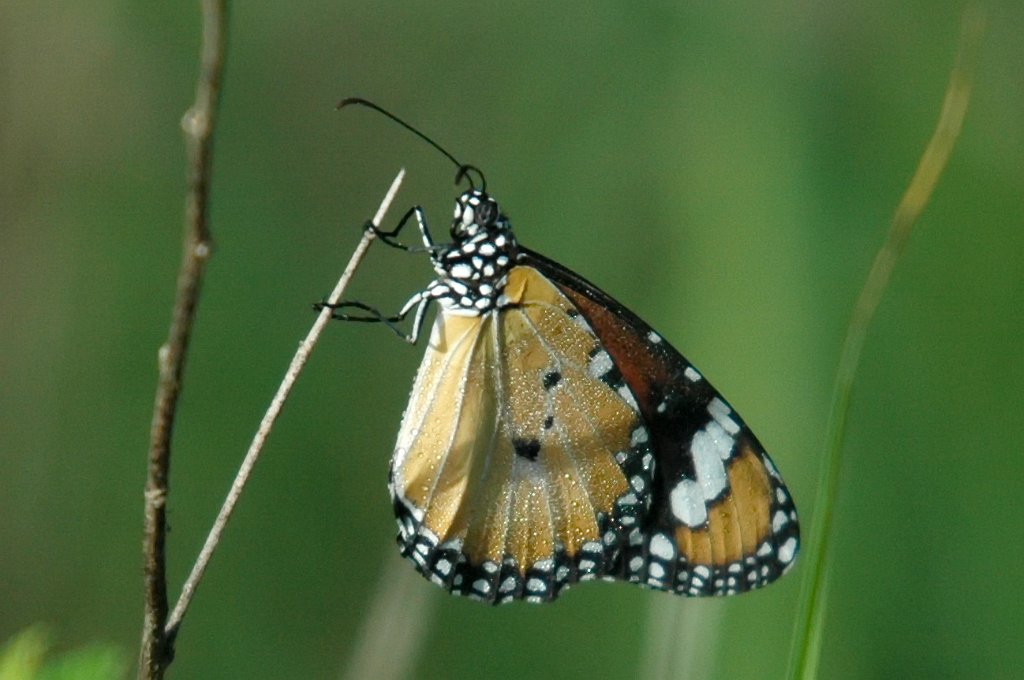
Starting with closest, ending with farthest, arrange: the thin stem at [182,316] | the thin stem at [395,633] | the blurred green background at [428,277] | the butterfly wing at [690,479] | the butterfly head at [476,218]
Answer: the thin stem at [182,316] < the thin stem at [395,633] < the butterfly wing at [690,479] < the butterfly head at [476,218] < the blurred green background at [428,277]

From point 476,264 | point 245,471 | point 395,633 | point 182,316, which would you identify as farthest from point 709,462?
point 182,316

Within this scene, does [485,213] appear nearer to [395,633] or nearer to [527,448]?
[527,448]

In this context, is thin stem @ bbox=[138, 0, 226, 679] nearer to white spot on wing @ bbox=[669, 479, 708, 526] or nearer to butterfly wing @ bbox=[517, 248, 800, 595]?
butterfly wing @ bbox=[517, 248, 800, 595]

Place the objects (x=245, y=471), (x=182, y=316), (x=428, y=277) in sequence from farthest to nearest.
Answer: (x=428, y=277), (x=245, y=471), (x=182, y=316)

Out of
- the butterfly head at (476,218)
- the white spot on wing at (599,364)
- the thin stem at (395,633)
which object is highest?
the butterfly head at (476,218)

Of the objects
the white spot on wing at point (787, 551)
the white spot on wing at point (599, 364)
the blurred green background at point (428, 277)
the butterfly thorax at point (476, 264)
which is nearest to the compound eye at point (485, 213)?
the butterfly thorax at point (476, 264)

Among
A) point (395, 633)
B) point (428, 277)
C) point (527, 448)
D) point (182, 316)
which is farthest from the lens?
point (428, 277)

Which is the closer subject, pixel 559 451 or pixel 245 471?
pixel 245 471

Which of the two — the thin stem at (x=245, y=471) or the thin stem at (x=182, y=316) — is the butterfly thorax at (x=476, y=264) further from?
the thin stem at (x=182, y=316)
